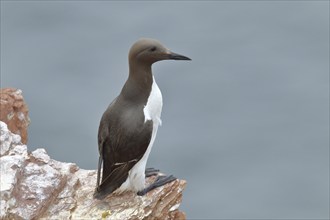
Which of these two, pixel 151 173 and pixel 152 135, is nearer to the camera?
pixel 152 135

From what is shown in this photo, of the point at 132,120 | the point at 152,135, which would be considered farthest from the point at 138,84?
the point at 152,135

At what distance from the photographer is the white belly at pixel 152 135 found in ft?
52.6

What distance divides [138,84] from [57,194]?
1778 mm

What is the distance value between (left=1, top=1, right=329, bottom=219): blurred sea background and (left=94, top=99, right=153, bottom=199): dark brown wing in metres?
19.9

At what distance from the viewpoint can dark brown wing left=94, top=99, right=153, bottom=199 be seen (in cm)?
1584

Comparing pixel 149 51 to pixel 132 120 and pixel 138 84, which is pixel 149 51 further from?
pixel 132 120

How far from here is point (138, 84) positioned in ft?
52.3

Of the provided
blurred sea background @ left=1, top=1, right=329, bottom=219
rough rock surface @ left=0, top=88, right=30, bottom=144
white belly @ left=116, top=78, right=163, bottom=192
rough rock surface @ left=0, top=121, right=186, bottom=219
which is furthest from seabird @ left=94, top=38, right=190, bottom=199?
blurred sea background @ left=1, top=1, right=329, bottom=219

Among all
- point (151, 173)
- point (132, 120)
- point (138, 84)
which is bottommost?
point (151, 173)

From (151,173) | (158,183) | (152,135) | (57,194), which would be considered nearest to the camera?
(57,194)

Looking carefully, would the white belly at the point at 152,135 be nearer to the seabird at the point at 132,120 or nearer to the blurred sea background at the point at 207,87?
the seabird at the point at 132,120

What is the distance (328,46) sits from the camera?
45.8 meters

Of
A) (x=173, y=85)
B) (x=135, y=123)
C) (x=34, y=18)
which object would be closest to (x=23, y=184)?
(x=135, y=123)

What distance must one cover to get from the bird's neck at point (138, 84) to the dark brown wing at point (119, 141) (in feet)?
0.47
